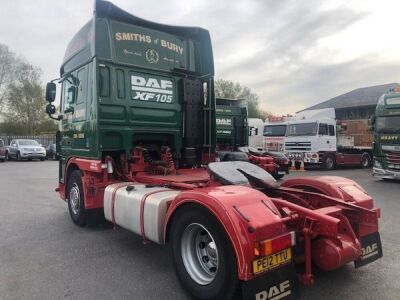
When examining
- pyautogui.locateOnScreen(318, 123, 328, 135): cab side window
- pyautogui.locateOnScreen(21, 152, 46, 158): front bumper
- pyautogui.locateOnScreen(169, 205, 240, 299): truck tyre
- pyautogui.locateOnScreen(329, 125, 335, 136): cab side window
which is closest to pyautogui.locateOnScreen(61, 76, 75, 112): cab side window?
pyautogui.locateOnScreen(169, 205, 240, 299): truck tyre

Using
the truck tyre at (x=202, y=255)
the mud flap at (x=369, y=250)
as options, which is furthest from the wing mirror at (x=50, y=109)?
the mud flap at (x=369, y=250)

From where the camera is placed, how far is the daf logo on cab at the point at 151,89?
20.8ft

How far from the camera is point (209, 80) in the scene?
7.04 metres

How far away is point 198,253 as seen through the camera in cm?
374

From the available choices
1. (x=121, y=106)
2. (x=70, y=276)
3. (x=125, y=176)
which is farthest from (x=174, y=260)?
(x=121, y=106)

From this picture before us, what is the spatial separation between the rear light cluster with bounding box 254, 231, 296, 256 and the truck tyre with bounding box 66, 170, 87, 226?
13.3 ft

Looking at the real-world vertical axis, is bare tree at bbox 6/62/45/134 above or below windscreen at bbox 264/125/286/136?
above

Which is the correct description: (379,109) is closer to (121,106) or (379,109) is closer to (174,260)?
(121,106)

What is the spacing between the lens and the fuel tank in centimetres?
416

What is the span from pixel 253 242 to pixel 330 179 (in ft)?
6.93

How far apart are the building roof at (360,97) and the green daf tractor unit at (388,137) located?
22559mm

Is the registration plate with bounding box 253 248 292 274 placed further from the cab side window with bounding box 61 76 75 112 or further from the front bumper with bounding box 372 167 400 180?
the front bumper with bounding box 372 167 400 180

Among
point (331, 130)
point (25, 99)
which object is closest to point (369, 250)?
point (331, 130)

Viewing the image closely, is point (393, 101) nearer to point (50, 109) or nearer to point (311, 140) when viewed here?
point (311, 140)
